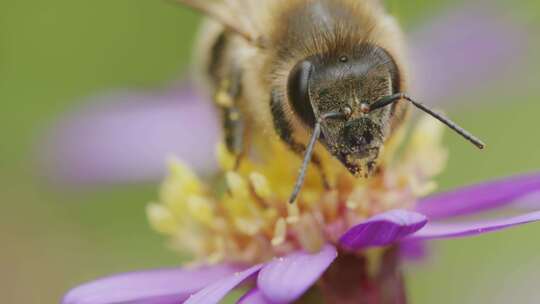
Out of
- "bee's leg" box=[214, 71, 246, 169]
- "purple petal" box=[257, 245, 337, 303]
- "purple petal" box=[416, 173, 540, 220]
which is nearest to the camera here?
"purple petal" box=[257, 245, 337, 303]

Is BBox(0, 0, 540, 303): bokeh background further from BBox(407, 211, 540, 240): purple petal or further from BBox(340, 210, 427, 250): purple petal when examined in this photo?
BBox(340, 210, 427, 250): purple petal

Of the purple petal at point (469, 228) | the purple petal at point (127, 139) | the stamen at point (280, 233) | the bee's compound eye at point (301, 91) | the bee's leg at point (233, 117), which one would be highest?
the purple petal at point (127, 139)

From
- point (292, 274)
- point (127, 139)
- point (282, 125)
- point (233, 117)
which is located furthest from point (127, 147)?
point (292, 274)

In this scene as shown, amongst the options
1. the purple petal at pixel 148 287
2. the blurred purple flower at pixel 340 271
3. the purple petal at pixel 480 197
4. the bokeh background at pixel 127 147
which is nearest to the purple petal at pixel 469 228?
the blurred purple flower at pixel 340 271

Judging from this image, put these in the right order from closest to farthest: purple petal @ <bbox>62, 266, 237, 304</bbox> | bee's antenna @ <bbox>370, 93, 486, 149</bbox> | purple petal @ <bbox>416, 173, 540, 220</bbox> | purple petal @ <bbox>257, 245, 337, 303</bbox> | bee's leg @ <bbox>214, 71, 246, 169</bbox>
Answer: purple petal @ <bbox>257, 245, 337, 303</bbox>, bee's antenna @ <bbox>370, 93, 486, 149</bbox>, purple petal @ <bbox>62, 266, 237, 304</bbox>, purple petal @ <bbox>416, 173, 540, 220</bbox>, bee's leg @ <bbox>214, 71, 246, 169</bbox>

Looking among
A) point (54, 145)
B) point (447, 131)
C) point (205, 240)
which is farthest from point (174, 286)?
point (447, 131)

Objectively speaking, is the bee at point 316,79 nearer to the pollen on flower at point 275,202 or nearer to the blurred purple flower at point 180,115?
the pollen on flower at point 275,202

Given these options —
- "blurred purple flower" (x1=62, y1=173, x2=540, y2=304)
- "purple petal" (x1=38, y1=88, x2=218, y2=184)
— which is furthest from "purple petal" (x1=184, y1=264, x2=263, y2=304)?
"purple petal" (x1=38, y1=88, x2=218, y2=184)
